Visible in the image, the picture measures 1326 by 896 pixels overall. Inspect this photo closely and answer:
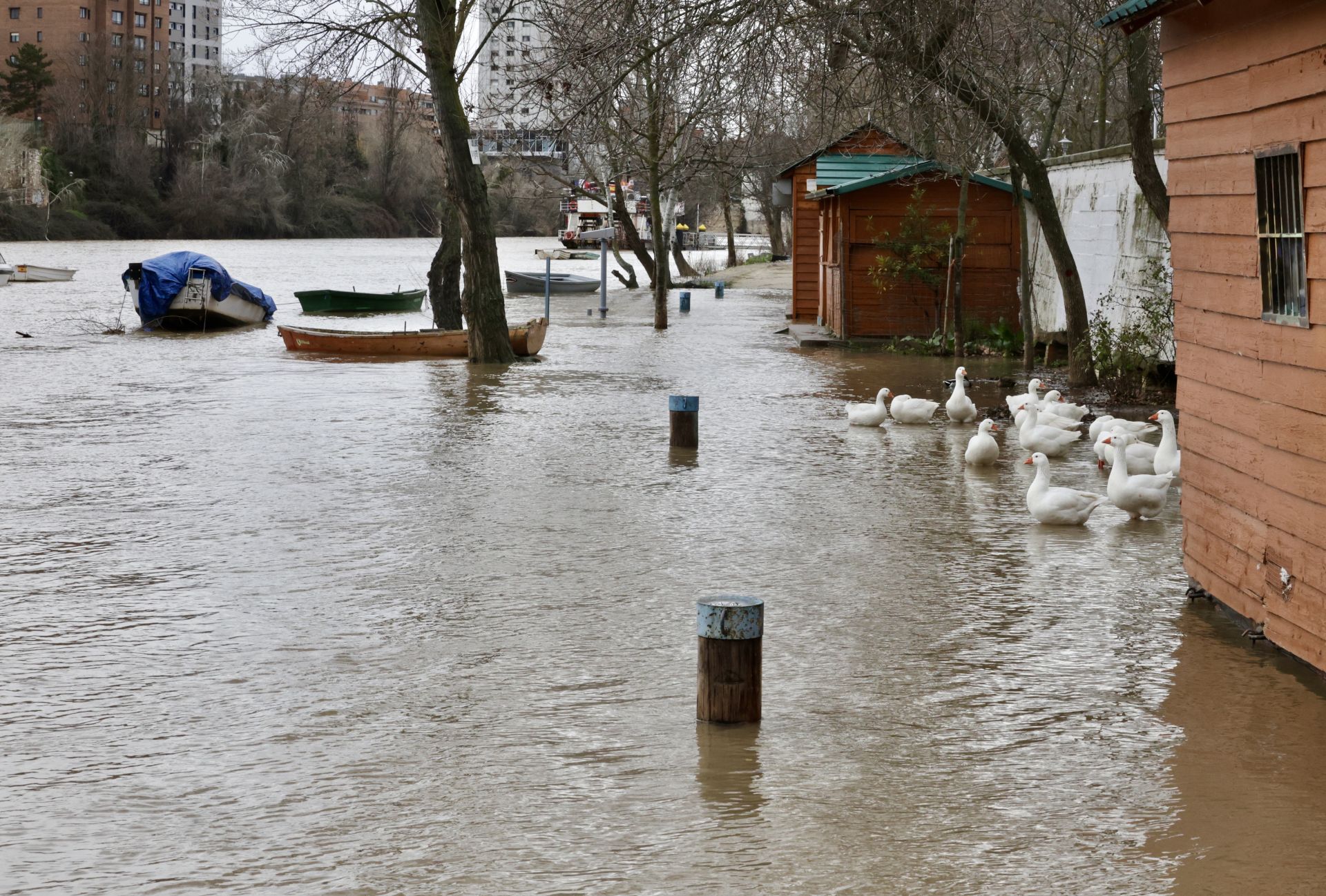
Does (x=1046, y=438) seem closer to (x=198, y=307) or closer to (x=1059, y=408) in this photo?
(x=1059, y=408)

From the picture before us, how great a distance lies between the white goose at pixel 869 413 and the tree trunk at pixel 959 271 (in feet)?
23.5

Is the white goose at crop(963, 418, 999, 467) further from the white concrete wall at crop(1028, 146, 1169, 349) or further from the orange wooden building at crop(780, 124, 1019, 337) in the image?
the orange wooden building at crop(780, 124, 1019, 337)

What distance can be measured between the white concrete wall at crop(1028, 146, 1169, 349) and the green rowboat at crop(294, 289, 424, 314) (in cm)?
2235

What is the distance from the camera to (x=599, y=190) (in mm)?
41312

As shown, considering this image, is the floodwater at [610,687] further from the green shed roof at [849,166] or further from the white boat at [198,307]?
the white boat at [198,307]

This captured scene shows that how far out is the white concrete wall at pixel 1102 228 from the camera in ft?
58.6

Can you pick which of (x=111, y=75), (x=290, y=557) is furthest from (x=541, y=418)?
(x=111, y=75)

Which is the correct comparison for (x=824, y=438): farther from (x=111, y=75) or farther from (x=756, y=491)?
(x=111, y=75)

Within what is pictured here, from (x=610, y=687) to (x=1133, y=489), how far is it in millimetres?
5053

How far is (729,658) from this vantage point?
245 inches

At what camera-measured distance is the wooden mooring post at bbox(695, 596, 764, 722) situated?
242 inches

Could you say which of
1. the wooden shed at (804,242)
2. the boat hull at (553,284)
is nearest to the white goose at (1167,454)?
the wooden shed at (804,242)

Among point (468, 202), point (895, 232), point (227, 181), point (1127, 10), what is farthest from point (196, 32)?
point (1127, 10)

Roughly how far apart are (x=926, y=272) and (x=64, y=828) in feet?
68.2
